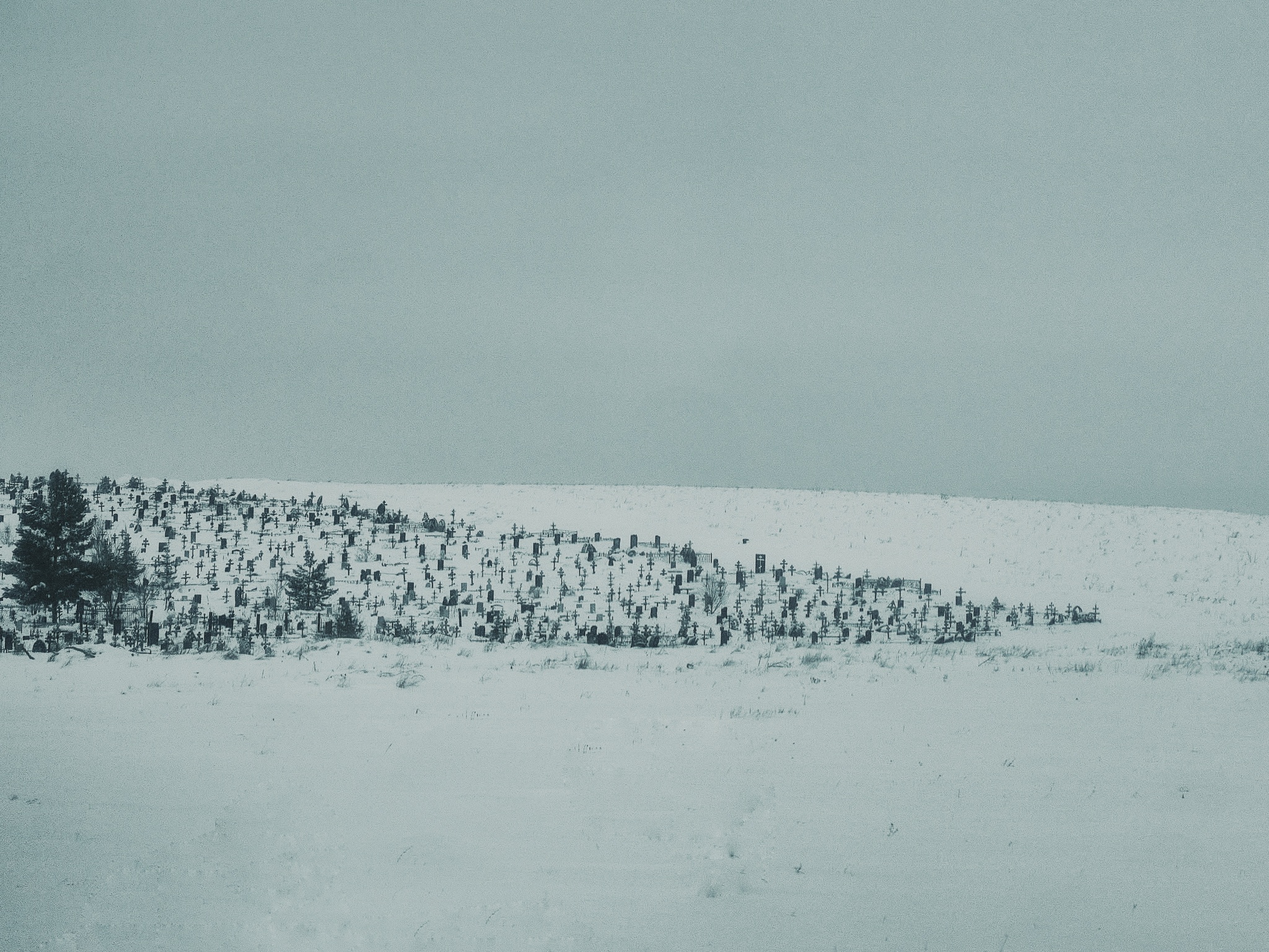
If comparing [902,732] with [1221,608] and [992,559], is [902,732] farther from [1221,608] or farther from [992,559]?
[992,559]

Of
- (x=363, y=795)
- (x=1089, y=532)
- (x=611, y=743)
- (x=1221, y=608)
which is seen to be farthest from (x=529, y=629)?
(x=1089, y=532)

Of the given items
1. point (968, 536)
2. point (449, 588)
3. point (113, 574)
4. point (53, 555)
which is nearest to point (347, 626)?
point (449, 588)

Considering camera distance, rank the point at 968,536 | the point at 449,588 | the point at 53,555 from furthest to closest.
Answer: the point at 968,536 < the point at 449,588 < the point at 53,555

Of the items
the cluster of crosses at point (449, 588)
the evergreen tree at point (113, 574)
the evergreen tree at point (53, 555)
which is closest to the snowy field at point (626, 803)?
the cluster of crosses at point (449, 588)

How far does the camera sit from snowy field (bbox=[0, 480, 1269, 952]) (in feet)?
19.4

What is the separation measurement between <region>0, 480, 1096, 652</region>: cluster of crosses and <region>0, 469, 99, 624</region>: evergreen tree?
56 centimetres

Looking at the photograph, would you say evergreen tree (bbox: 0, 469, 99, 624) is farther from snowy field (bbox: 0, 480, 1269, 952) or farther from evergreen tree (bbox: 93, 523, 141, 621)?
snowy field (bbox: 0, 480, 1269, 952)

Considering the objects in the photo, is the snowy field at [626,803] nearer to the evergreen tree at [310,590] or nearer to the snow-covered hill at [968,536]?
the evergreen tree at [310,590]

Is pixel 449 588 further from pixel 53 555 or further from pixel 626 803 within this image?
pixel 626 803

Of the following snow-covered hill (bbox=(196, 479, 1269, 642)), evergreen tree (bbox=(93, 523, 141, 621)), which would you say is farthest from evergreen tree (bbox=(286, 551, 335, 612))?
snow-covered hill (bbox=(196, 479, 1269, 642))

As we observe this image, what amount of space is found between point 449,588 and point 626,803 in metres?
16.0

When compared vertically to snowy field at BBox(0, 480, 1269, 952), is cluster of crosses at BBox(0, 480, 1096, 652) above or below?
above

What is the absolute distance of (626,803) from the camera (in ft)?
25.7

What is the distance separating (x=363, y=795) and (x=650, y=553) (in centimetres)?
2074
